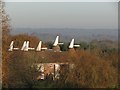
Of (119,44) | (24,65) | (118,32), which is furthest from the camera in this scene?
(24,65)

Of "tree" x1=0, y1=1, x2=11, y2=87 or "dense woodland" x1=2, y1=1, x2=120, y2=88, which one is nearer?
"tree" x1=0, y1=1, x2=11, y2=87

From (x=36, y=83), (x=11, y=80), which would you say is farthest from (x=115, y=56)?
(x=11, y=80)

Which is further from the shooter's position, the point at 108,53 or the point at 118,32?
the point at 108,53

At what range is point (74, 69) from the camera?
13.8ft

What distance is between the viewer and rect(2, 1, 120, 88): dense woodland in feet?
13.6

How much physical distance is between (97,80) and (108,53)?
0.44 metres

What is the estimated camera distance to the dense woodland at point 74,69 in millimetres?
4160

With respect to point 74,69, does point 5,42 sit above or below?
above

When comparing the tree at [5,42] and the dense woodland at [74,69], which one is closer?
the tree at [5,42]

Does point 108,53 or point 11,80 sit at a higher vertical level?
point 108,53

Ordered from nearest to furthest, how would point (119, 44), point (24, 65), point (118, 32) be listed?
point (118, 32)
point (119, 44)
point (24, 65)

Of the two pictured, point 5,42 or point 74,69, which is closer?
point 5,42

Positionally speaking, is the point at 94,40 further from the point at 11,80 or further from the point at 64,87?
the point at 11,80

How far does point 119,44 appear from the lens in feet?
13.6
